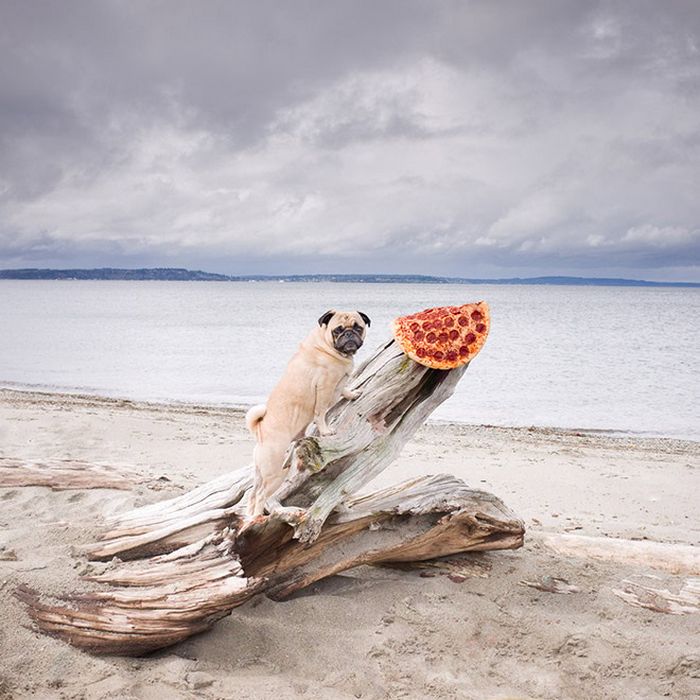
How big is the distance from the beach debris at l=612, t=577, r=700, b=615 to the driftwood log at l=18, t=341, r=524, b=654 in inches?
32.7

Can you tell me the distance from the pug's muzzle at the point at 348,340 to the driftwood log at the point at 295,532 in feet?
1.54

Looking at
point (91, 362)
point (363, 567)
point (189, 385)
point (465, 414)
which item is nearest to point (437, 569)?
point (363, 567)

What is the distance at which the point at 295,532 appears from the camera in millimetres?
4070

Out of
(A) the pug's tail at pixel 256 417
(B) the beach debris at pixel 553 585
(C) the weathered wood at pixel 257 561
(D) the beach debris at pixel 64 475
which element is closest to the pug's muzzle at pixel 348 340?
(A) the pug's tail at pixel 256 417

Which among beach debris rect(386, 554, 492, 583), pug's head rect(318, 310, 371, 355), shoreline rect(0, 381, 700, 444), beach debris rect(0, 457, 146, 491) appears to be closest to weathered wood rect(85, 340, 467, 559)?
pug's head rect(318, 310, 371, 355)

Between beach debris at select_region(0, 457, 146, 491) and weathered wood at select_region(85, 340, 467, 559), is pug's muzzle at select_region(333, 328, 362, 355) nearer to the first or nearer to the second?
weathered wood at select_region(85, 340, 467, 559)

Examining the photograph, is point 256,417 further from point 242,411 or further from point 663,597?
point 242,411

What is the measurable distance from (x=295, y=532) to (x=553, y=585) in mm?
2027

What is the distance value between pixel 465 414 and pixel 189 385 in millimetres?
9173

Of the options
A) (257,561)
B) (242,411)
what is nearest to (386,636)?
(257,561)

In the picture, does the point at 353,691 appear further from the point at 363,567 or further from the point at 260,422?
the point at 260,422

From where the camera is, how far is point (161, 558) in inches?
167

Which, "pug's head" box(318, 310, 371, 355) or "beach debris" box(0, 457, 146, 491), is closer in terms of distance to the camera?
"pug's head" box(318, 310, 371, 355)

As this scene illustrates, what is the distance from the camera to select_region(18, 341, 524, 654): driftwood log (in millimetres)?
3824
